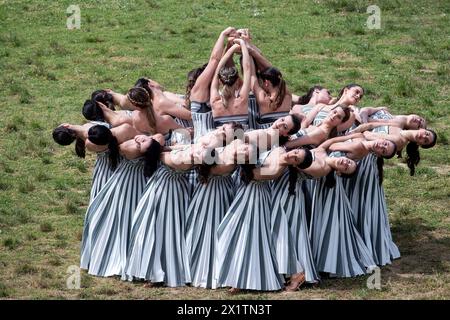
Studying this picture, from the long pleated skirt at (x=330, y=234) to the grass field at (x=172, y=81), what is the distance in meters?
0.17

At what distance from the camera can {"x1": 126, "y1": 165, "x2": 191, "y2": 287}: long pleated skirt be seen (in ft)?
46.3

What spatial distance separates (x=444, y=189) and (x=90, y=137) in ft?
18.8

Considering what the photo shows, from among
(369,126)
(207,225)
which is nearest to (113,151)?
(207,225)

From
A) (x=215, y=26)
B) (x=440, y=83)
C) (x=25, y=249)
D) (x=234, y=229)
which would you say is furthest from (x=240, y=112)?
(x=215, y=26)

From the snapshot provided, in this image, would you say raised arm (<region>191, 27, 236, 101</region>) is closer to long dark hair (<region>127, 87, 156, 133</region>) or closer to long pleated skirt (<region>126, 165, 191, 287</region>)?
long dark hair (<region>127, 87, 156, 133</region>)

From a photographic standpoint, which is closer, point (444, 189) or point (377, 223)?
point (377, 223)

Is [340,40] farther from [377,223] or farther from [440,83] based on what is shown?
[377,223]

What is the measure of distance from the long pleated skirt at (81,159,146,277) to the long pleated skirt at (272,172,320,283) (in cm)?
153

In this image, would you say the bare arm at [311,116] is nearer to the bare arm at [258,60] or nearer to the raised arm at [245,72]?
the bare arm at [258,60]

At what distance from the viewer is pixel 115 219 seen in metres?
14.6

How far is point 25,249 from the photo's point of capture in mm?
15578

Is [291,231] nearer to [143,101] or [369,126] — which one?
[369,126]

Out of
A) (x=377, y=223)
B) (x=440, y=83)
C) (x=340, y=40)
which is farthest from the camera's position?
(x=340, y=40)

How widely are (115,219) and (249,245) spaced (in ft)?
5.36
